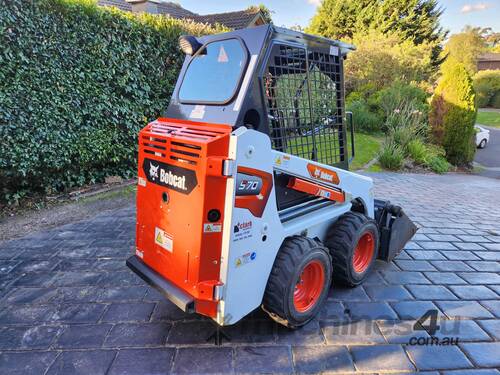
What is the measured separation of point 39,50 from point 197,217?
14.0 ft

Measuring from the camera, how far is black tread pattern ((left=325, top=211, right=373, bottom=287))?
2814 millimetres

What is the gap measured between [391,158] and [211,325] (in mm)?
8069

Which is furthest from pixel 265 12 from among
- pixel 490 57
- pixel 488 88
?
pixel 490 57

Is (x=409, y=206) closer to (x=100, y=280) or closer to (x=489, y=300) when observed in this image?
(x=489, y=300)

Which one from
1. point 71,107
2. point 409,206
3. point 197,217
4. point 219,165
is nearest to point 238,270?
point 197,217

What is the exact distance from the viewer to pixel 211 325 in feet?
8.07

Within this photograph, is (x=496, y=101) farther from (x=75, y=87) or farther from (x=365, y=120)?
(x=75, y=87)

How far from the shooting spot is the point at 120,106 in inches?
227

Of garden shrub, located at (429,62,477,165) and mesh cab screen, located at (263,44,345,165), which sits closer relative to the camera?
mesh cab screen, located at (263,44,345,165)

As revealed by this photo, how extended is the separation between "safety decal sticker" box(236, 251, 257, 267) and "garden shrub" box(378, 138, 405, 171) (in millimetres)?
8083

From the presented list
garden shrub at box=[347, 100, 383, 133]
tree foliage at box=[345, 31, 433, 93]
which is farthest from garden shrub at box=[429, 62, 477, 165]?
tree foliage at box=[345, 31, 433, 93]

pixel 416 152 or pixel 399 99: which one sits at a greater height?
pixel 399 99

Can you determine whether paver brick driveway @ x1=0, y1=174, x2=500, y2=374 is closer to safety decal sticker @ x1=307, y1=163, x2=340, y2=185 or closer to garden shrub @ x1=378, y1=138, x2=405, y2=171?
safety decal sticker @ x1=307, y1=163, x2=340, y2=185

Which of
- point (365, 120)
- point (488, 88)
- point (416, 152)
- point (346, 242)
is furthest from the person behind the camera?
point (488, 88)
